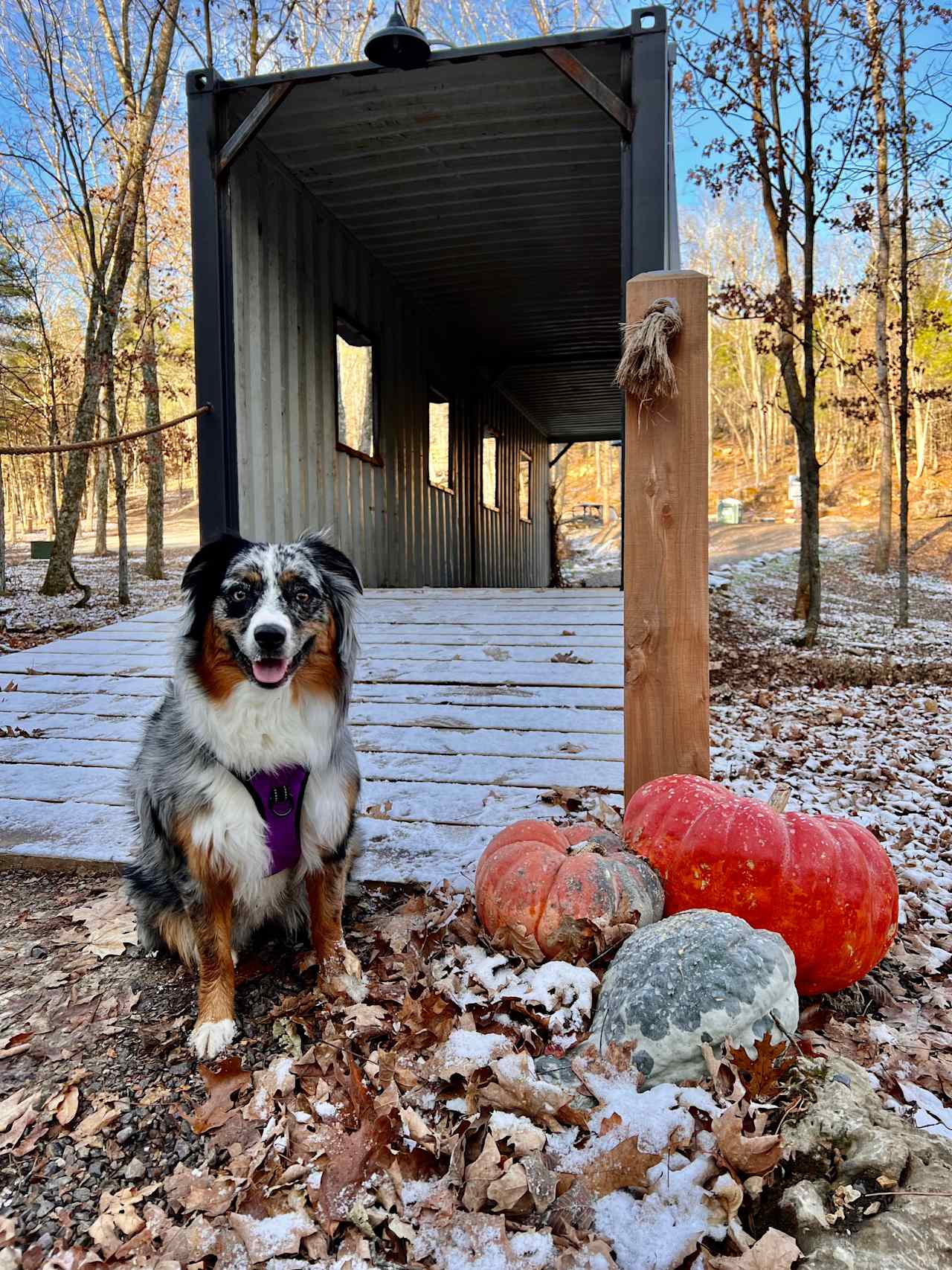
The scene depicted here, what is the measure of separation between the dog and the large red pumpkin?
1.07m

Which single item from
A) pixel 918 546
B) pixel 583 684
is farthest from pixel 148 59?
pixel 918 546

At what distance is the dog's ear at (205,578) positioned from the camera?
2.29 m

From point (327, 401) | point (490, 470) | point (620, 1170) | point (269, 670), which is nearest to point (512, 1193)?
point (620, 1170)

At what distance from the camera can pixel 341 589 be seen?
2449 millimetres

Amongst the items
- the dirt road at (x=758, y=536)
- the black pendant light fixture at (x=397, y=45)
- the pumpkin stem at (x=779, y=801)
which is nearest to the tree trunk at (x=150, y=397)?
the black pendant light fixture at (x=397, y=45)

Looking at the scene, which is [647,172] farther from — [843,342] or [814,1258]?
[843,342]

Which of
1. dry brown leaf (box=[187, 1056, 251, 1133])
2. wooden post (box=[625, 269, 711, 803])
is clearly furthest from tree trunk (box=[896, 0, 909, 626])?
dry brown leaf (box=[187, 1056, 251, 1133])

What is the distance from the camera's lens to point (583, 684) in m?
4.41

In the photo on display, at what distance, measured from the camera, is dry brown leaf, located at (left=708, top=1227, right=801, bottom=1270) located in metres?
1.30

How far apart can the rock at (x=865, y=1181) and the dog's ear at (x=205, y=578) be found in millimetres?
2011

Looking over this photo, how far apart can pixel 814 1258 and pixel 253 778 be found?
1686 mm

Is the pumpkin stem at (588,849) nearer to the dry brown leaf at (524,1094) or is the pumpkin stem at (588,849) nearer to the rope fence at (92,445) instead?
the dry brown leaf at (524,1094)

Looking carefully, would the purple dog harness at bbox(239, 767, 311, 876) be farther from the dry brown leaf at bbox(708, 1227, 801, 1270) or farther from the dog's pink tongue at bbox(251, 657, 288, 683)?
the dry brown leaf at bbox(708, 1227, 801, 1270)

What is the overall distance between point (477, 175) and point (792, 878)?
685cm
